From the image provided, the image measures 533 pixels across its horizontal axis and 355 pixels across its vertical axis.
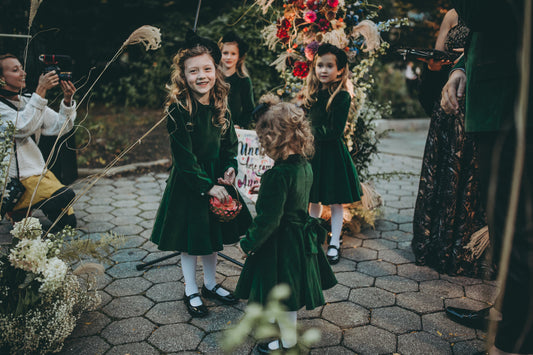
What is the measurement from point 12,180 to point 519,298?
147 inches

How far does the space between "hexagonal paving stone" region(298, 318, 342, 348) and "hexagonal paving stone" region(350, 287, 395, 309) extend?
15.0 inches

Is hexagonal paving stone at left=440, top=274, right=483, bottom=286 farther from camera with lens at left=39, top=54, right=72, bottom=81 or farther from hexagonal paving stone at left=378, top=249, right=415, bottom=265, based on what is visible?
camera with lens at left=39, top=54, right=72, bottom=81

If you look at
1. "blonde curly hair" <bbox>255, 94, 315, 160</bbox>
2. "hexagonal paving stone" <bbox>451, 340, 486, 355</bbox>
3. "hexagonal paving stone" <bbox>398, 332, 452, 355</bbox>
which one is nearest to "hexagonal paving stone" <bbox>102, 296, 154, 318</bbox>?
"blonde curly hair" <bbox>255, 94, 315, 160</bbox>

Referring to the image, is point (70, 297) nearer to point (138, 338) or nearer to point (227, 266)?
point (138, 338)

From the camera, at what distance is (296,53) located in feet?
12.7

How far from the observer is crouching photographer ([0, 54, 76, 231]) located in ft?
11.4

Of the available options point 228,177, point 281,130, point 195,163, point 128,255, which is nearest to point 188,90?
point 195,163

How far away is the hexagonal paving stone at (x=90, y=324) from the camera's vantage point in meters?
2.53

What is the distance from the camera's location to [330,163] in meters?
3.39

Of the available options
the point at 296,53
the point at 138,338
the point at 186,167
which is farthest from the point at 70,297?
the point at 296,53

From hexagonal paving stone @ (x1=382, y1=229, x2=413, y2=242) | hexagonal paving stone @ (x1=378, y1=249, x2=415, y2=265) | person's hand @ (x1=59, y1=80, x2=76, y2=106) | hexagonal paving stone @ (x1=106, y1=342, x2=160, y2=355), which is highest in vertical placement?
person's hand @ (x1=59, y1=80, x2=76, y2=106)

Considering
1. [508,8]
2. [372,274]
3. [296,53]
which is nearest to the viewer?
[508,8]

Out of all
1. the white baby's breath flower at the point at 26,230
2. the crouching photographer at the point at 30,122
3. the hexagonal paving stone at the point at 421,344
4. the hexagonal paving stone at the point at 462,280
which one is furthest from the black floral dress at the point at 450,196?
the crouching photographer at the point at 30,122

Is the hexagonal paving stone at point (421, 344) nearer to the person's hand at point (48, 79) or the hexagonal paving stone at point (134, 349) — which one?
the hexagonal paving stone at point (134, 349)
